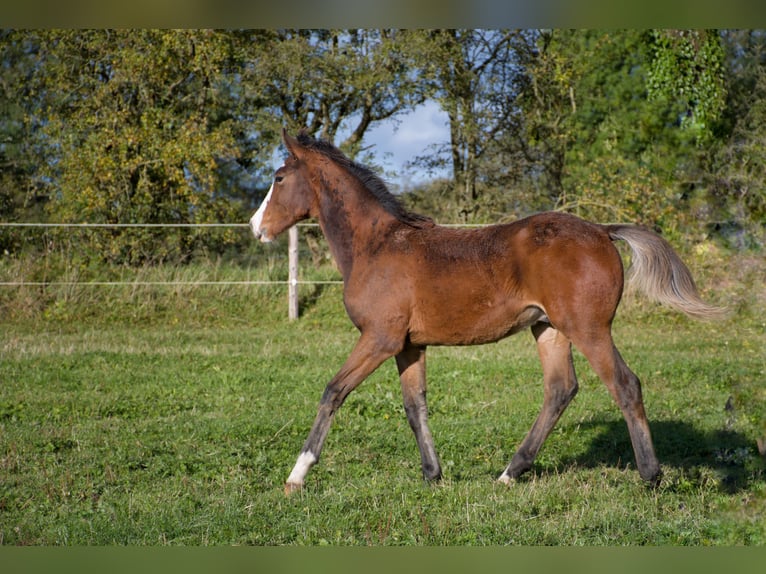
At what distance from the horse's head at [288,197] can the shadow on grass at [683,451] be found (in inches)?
113

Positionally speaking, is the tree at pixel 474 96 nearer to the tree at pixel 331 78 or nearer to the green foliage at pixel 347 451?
the tree at pixel 331 78

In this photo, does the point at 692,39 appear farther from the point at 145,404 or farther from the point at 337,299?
the point at 145,404

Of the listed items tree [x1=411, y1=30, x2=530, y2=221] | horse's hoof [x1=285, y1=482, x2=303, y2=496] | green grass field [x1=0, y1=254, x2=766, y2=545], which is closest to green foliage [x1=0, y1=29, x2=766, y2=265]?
tree [x1=411, y1=30, x2=530, y2=221]

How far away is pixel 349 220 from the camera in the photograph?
6.21m

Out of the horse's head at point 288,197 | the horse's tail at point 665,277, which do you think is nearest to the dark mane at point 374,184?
the horse's head at point 288,197

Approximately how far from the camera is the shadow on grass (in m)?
5.96

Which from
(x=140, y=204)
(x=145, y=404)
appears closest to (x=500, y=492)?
(x=145, y=404)

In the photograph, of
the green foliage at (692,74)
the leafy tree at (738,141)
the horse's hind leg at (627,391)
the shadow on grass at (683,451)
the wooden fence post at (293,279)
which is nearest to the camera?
the horse's hind leg at (627,391)

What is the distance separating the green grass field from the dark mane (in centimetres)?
192

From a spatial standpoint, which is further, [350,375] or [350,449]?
[350,449]

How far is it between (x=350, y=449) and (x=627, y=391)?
8.25 feet

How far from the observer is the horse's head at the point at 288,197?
6395mm

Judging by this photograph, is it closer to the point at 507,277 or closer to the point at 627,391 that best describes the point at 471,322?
the point at 507,277

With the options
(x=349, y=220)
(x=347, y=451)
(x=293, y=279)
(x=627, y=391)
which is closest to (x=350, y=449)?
(x=347, y=451)
